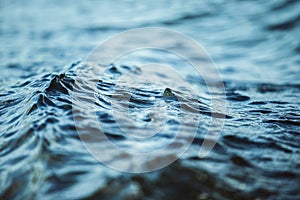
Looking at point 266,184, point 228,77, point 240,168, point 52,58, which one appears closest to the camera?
point 266,184

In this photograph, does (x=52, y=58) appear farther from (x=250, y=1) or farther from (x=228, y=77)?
(x=250, y=1)

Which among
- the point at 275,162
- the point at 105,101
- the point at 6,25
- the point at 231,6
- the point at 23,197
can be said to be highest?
the point at 231,6

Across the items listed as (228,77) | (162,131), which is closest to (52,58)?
(228,77)

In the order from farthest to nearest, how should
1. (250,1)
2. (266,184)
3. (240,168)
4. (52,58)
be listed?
(250,1) < (52,58) < (240,168) < (266,184)

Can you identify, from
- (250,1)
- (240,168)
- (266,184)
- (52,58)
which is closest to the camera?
(266,184)

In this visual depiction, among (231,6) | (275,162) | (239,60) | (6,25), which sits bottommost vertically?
(275,162)

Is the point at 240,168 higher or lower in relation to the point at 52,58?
lower

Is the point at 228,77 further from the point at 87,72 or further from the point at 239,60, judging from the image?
the point at 87,72

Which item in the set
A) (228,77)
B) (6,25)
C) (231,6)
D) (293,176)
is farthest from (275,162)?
(6,25)

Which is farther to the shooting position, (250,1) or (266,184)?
(250,1)
